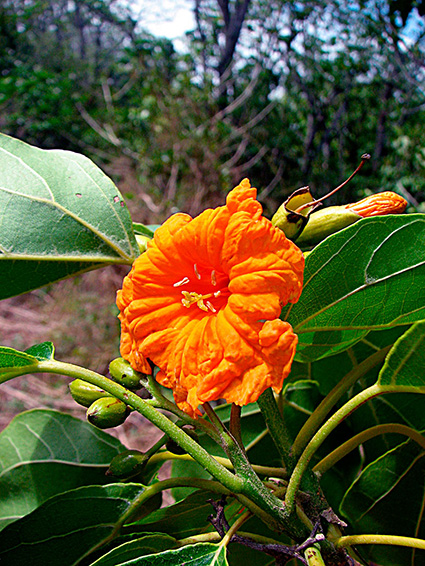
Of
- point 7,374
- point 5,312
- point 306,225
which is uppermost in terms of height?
point 306,225

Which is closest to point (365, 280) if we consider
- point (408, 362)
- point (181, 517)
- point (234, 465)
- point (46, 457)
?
point (408, 362)

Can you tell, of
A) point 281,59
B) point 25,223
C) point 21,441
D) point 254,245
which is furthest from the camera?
point 281,59

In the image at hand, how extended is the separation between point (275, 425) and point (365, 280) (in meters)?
0.15

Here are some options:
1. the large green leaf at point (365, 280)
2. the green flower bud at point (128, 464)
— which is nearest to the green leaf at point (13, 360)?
the green flower bud at point (128, 464)

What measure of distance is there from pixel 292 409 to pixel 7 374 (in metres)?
0.35

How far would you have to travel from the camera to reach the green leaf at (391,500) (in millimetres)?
476

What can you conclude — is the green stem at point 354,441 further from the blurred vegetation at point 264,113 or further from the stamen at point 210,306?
the blurred vegetation at point 264,113

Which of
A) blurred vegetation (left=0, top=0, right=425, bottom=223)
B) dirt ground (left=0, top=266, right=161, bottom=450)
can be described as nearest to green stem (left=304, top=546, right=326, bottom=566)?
dirt ground (left=0, top=266, right=161, bottom=450)

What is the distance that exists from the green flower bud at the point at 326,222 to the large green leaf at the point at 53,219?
20 centimetres

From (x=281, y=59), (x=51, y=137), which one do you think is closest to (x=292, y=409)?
(x=281, y=59)

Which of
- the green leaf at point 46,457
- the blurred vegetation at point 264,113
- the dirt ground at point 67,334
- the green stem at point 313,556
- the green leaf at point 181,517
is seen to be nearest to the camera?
the green stem at point 313,556

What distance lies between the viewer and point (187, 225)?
0.43m

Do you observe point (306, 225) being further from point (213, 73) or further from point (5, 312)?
point (213, 73)

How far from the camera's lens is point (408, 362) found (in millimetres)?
371
